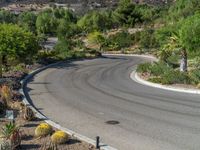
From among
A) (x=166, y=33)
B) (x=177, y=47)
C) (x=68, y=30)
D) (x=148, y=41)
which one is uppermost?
(x=166, y=33)

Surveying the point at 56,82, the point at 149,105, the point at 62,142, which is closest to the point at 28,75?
the point at 56,82

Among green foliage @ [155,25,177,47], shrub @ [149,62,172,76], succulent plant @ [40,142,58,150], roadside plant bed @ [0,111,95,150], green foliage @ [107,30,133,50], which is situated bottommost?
green foliage @ [107,30,133,50]

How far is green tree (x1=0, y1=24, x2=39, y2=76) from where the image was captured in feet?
143

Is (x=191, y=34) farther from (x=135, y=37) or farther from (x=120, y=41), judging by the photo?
(x=135, y=37)

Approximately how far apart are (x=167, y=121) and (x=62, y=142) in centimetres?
555

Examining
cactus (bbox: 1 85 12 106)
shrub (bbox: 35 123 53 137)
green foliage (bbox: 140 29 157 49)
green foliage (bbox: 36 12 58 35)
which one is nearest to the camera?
shrub (bbox: 35 123 53 137)

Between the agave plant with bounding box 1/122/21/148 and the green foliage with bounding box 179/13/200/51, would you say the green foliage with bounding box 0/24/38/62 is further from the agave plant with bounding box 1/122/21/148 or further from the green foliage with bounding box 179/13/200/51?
the agave plant with bounding box 1/122/21/148

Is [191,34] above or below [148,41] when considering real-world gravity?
above

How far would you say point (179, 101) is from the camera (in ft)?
79.0

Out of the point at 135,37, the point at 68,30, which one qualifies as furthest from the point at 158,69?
the point at 68,30

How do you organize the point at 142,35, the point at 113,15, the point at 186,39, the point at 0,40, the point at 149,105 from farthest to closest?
the point at 113,15 < the point at 142,35 < the point at 0,40 < the point at 186,39 < the point at 149,105

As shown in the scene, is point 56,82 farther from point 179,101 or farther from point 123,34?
point 123,34

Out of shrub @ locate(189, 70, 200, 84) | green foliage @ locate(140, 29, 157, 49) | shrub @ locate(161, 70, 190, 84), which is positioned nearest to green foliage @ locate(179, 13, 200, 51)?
shrub @ locate(161, 70, 190, 84)

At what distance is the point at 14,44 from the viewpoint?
144 feet
